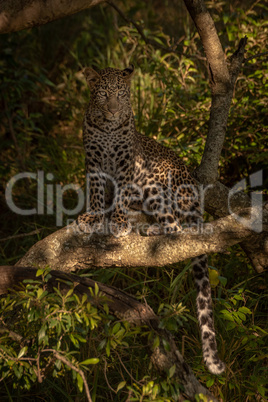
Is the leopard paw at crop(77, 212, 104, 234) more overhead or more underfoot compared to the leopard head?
more underfoot

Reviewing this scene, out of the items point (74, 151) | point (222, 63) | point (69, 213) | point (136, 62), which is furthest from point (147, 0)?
point (222, 63)

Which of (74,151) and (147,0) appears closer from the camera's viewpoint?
(74,151)

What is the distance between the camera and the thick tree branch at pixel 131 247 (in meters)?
3.95

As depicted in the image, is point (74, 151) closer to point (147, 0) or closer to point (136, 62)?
point (136, 62)

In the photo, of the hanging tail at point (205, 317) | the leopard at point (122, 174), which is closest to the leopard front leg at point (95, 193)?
the leopard at point (122, 174)

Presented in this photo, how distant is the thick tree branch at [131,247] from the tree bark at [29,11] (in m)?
1.92

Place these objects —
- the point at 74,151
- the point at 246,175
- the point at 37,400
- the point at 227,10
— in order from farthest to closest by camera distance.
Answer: the point at 74,151, the point at 227,10, the point at 246,175, the point at 37,400

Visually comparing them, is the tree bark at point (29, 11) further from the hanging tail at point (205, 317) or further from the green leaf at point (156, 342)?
the green leaf at point (156, 342)

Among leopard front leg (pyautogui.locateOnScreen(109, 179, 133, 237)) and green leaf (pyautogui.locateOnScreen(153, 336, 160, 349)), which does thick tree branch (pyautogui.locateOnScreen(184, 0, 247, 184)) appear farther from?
green leaf (pyautogui.locateOnScreen(153, 336, 160, 349))

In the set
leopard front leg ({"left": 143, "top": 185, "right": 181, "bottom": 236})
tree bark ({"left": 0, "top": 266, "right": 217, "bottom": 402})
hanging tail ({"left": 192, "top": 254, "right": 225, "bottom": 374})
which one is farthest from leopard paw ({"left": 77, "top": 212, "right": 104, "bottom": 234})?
tree bark ({"left": 0, "top": 266, "right": 217, "bottom": 402})

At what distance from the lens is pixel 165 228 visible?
17.2 ft

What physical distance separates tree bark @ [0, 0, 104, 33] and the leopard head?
50.5 inches

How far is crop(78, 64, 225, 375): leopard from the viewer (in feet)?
17.3

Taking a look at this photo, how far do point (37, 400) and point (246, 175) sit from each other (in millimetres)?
3842
